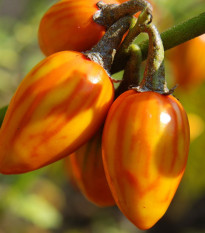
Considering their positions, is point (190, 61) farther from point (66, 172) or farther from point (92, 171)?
point (66, 172)

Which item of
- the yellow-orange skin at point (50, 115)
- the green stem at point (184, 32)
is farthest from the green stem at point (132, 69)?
the yellow-orange skin at point (50, 115)

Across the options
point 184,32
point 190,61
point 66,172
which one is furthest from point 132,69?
point 66,172

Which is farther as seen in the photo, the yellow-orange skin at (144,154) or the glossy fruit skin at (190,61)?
the glossy fruit skin at (190,61)

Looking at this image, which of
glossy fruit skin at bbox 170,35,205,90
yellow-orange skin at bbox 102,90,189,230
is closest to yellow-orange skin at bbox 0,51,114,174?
yellow-orange skin at bbox 102,90,189,230

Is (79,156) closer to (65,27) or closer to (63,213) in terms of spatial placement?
(65,27)

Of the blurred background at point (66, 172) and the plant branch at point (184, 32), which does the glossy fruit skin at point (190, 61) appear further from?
the plant branch at point (184, 32)

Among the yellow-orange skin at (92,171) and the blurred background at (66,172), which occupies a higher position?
the yellow-orange skin at (92,171)

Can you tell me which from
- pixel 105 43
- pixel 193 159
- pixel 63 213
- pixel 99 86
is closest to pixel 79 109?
pixel 99 86
